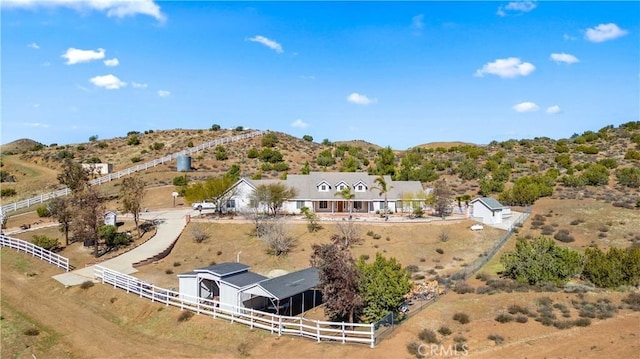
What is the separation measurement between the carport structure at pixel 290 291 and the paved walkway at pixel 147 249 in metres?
14.2

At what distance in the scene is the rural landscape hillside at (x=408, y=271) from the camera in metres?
23.6

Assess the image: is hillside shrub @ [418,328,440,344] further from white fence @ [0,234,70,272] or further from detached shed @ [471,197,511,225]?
detached shed @ [471,197,511,225]

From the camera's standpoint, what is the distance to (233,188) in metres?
58.8

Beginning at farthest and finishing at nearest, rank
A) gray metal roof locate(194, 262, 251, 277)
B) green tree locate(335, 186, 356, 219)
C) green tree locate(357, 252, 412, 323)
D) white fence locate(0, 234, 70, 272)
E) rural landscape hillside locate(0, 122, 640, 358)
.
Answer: green tree locate(335, 186, 356, 219) → white fence locate(0, 234, 70, 272) → gray metal roof locate(194, 262, 251, 277) → green tree locate(357, 252, 412, 323) → rural landscape hillside locate(0, 122, 640, 358)

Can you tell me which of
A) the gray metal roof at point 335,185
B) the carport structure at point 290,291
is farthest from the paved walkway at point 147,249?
the carport structure at point 290,291

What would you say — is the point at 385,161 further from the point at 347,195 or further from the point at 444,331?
the point at 444,331

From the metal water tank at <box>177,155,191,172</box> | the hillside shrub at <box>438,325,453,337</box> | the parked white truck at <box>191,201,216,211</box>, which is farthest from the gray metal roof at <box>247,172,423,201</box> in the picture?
the hillside shrub at <box>438,325,453,337</box>

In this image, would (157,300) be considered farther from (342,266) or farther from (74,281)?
(342,266)

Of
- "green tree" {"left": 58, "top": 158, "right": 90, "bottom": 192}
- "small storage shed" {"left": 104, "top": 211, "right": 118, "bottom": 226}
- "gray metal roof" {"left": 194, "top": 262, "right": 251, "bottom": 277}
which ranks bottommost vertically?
"gray metal roof" {"left": 194, "top": 262, "right": 251, "bottom": 277}

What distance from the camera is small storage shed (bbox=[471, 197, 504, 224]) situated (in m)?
52.0

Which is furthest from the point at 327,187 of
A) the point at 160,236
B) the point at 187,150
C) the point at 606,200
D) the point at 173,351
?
the point at 187,150

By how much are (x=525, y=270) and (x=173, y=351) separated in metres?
23.6

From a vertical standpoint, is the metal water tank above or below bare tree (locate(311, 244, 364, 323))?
above

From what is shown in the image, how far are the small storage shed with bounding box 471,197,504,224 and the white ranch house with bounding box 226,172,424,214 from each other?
7613 millimetres
